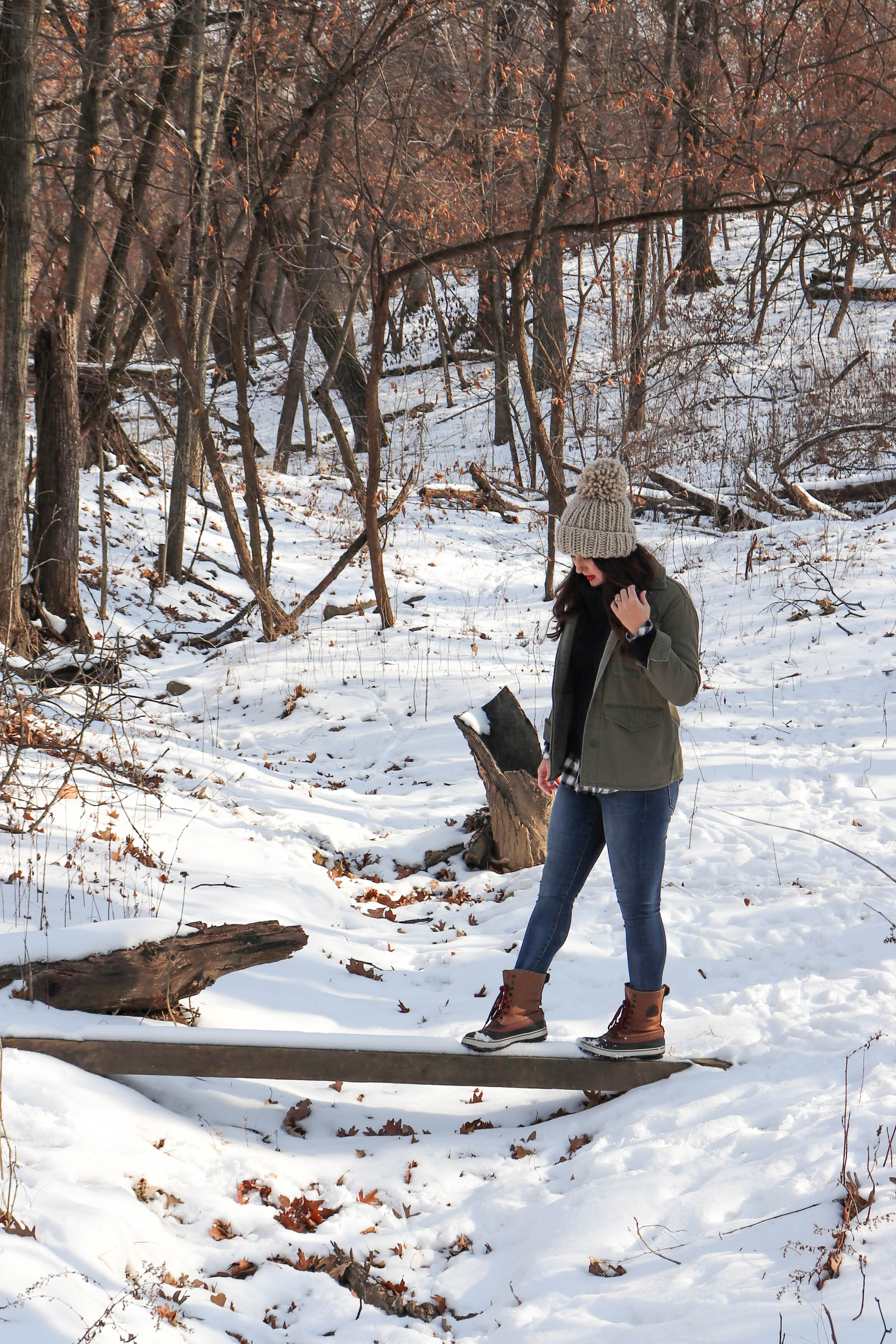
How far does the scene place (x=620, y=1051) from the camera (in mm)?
3684

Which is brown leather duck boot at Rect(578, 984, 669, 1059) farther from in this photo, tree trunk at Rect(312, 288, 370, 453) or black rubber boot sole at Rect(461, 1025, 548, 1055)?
tree trunk at Rect(312, 288, 370, 453)

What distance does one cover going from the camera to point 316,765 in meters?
8.44

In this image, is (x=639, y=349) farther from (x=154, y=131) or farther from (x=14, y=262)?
(x=14, y=262)

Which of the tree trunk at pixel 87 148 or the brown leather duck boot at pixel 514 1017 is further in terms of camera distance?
the tree trunk at pixel 87 148

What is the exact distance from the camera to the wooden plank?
3.57 meters

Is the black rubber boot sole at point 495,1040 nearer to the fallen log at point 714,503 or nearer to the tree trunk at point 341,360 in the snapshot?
the fallen log at point 714,503

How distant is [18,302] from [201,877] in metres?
5.17

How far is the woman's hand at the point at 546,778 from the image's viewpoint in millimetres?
3709

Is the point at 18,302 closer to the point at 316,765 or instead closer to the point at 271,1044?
the point at 316,765

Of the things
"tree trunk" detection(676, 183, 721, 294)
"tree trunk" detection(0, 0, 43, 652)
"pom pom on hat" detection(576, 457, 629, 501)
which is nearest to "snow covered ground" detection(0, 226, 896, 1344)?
"tree trunk" detection(0, 0, 43, 652)

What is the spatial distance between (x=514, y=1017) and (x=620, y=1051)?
0.41 meters

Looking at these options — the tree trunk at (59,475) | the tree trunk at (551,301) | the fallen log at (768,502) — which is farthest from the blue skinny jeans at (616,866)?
the fallen log at (768,502)

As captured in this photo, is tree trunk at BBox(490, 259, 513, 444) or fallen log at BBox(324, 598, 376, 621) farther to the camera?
tree trunk at BBox(490, 259, 513, 444)

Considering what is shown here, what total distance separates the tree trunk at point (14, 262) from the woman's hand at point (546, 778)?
18.0 feet
